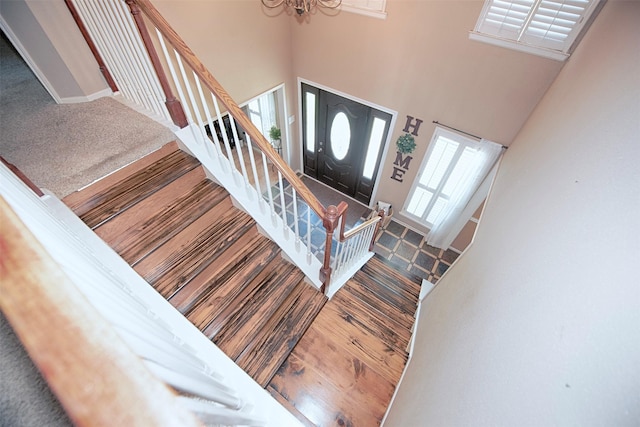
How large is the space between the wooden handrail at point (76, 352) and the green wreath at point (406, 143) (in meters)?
4.01

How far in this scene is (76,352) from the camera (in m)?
0.34

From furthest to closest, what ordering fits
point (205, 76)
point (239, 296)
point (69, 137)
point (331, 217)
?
point (69, 137)
point (239, 296)
point (331, 217)
point (205, 76)

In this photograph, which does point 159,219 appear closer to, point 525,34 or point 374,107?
point 374,107

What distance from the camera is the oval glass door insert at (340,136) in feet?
14.8

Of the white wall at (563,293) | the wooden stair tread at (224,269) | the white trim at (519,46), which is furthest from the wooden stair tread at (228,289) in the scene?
the white trim at (519,46)

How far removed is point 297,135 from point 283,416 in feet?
15.3

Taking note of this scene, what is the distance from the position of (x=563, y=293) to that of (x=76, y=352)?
1.06 meters

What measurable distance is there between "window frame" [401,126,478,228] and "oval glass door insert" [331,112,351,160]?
1370 mm

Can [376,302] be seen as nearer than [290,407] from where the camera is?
No

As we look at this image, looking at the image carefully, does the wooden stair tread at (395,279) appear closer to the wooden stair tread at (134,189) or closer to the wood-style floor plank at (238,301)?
the wood-style floor plank at (238,301)

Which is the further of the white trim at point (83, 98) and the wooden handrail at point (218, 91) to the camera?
the white trim at point (83, 98)

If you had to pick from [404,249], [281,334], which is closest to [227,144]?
[281,334]

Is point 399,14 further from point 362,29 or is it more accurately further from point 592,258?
point 592,258

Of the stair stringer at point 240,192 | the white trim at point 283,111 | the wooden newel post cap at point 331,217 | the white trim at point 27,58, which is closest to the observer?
the wooden newel post cap at point 331,217
